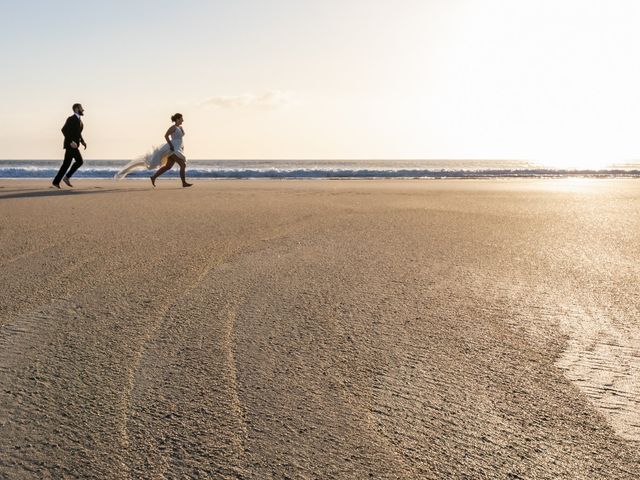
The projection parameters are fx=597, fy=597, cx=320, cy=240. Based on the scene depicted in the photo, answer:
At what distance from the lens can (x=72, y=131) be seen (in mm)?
11500

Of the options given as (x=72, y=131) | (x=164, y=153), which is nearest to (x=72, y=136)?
(x=72, y=131)

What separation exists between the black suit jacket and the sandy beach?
300 inches

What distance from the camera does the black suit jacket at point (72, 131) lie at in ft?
37.5

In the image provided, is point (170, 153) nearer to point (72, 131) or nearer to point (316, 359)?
point (72, 131)

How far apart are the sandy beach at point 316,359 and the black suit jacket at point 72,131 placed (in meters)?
7.63

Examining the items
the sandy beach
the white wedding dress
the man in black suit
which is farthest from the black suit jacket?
the sandy beach

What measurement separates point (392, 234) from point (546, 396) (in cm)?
326

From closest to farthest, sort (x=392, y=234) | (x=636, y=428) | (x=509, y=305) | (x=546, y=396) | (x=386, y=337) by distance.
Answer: (x=636, y=428), (x=546, y=396), (x=386, y=337), (x=509, y=305), (x=392, y=234)

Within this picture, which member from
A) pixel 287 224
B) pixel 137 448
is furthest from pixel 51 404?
pixel 287 224

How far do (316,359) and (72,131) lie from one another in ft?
35.4

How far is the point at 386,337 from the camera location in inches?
94.6

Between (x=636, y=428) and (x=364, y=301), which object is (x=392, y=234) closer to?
(x=364, y=301)

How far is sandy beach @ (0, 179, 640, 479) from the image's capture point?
1.50 m

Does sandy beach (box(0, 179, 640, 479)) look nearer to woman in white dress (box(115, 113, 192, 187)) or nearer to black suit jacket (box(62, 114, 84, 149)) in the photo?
black suit jacket (box(62, 114, 84, 149))
